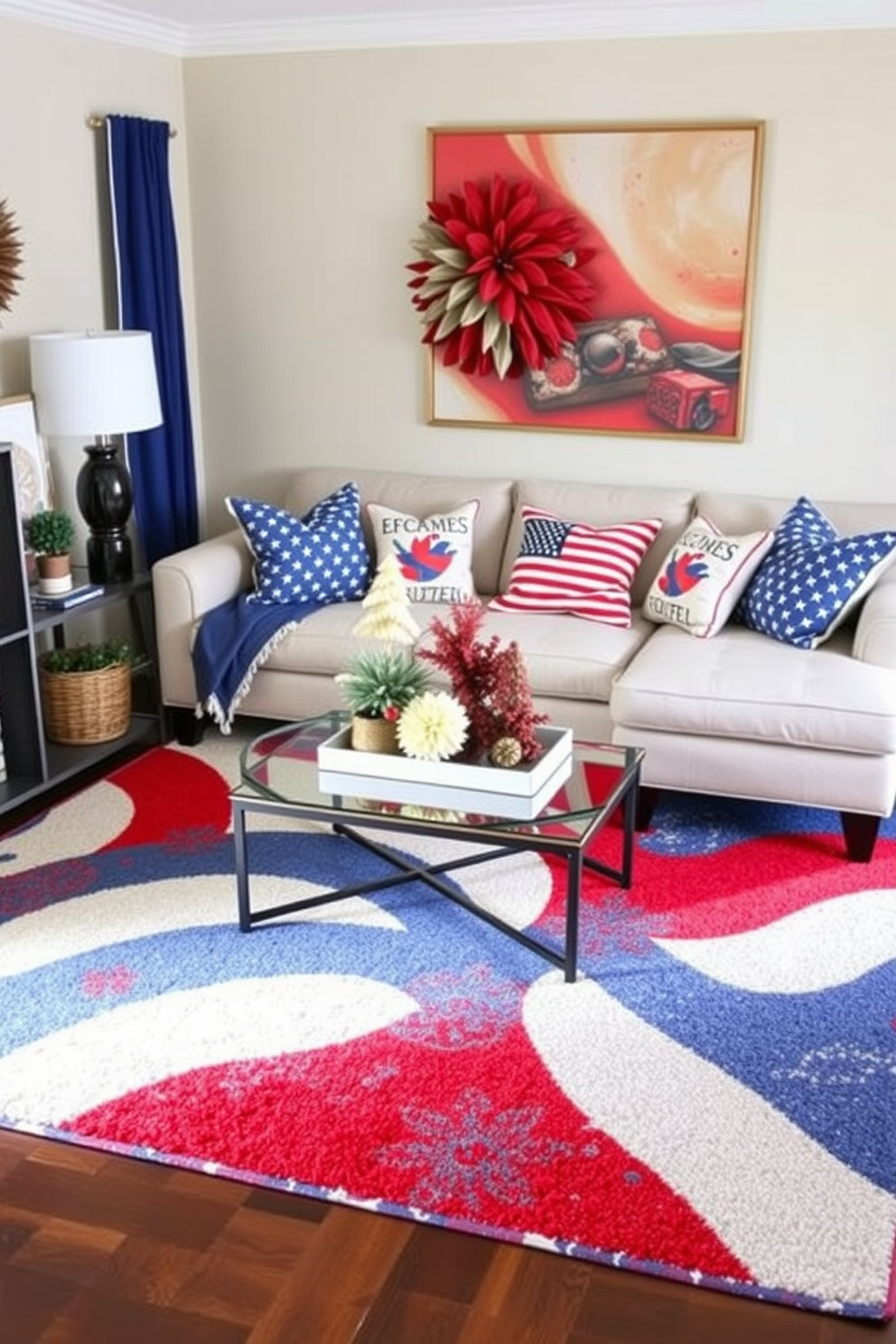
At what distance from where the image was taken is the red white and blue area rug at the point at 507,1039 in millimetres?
2369

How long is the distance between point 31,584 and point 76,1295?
2.41 m

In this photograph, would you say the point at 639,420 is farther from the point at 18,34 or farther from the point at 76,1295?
the point at 76,1295

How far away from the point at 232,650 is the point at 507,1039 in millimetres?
1793

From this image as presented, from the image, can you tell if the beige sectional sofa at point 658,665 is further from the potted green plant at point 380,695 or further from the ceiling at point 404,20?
the ceiling at point 404,20

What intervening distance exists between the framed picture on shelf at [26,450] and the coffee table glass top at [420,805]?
1.25 meters

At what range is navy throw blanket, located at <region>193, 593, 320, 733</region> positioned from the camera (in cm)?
424

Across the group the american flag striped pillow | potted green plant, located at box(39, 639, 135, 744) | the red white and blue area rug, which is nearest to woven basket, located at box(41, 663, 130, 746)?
potted green plant, located at box(39, 639, 135, 744)

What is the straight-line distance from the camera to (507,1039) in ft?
9.36

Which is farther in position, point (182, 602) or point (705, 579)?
point (182, 602)

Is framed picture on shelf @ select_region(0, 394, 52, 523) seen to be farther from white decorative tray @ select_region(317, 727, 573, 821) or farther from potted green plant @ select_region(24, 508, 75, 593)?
white decorative tray @ select_region(317, 727, 573, 821)

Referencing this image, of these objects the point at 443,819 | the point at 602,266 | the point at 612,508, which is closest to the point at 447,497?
the point at 612,508

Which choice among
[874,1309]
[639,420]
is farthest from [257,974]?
[639,420]

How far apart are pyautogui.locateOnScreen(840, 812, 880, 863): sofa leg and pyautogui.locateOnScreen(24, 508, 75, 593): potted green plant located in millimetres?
2328

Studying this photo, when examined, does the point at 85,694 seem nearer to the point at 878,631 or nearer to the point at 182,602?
the point at 182,602
